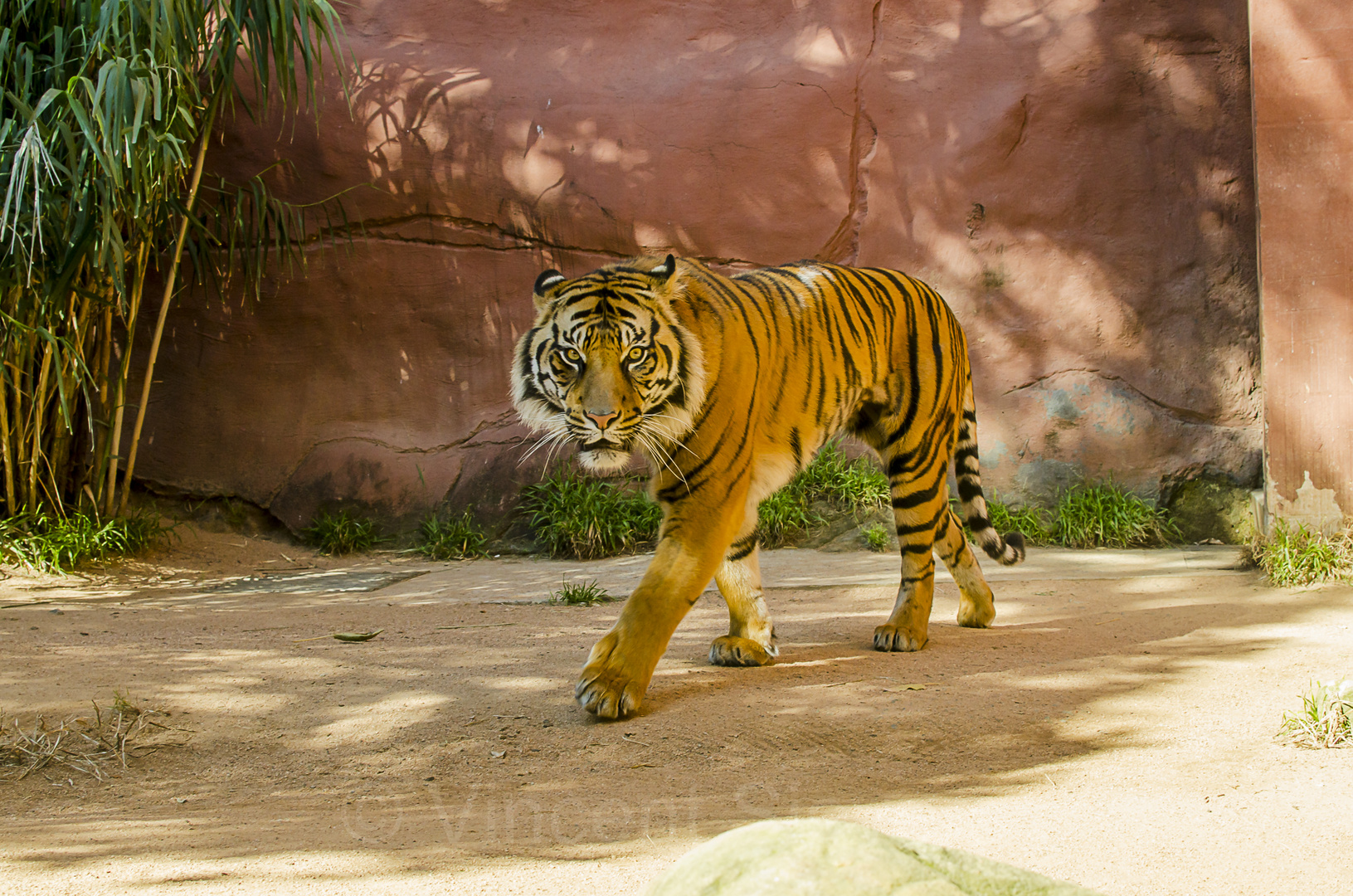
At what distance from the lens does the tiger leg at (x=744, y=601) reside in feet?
12.0

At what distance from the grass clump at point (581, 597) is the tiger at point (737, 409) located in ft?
4.24

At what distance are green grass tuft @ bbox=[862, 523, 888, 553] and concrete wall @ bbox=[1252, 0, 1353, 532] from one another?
1.99 meters

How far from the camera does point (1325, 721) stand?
2.59 metres

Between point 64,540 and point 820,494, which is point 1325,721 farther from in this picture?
point 64,540

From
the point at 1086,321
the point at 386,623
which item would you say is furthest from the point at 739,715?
the point at 1086,321

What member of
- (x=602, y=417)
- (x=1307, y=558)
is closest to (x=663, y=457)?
(x=602, y=417)

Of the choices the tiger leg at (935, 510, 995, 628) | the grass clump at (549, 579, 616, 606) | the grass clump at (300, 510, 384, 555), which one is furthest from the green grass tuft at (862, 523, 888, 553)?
the grass clump at (300, 510, 384, 555)

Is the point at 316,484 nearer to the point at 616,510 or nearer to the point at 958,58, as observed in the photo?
the point at 616,510

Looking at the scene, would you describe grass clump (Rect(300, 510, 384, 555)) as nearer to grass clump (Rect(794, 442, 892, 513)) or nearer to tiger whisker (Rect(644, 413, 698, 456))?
grass clump (Rect(794, 442, 892, 513))

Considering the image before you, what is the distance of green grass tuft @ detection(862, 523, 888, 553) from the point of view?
6312 mm

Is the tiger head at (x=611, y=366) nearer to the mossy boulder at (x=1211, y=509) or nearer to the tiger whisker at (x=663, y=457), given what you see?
the tiger whisker at (x=663, y=457)

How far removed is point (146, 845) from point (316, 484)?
4.95m

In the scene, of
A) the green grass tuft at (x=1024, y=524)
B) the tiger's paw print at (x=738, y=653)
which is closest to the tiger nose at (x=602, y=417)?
the tiger's paw print at (x=738, y=653)

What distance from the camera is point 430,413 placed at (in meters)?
7.03
